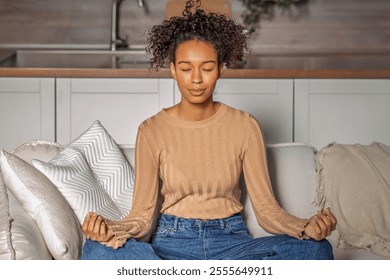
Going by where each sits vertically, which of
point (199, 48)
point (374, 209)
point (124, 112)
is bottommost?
point (374, 209)

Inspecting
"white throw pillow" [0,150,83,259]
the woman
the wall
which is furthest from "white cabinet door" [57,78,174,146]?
the wall

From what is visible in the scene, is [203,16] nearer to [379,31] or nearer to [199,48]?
[199,48]

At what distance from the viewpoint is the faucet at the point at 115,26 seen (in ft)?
15.6

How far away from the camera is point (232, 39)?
2.08 metres

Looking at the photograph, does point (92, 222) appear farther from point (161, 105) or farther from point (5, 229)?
point (161, 105)

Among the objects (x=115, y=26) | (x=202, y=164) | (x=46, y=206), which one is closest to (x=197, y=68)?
(x=202, y=164)

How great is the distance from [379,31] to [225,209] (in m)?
3.10

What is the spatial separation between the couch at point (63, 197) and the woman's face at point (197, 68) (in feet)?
1.73

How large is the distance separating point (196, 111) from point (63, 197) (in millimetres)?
500

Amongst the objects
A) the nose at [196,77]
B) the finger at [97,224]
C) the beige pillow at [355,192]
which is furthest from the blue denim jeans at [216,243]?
the beige pillow at [355,192]

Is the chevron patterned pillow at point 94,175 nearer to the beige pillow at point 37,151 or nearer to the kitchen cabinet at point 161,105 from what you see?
the beige pillow at point 37,151

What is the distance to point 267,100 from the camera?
3420 millimetres
